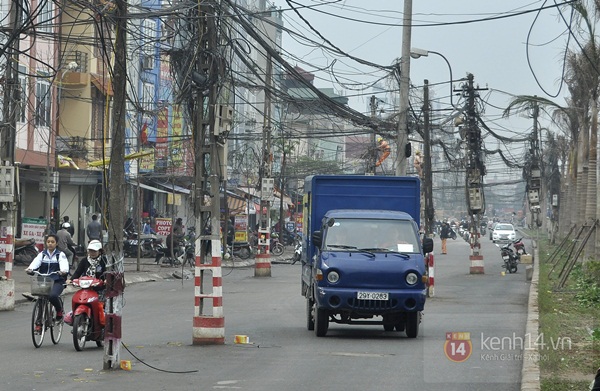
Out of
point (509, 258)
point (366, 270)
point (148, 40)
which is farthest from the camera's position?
point (509, 258)

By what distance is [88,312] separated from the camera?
1566 centimetres

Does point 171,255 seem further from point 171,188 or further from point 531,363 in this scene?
point 531,363

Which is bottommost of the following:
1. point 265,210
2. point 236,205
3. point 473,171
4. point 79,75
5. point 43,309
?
point 43,309

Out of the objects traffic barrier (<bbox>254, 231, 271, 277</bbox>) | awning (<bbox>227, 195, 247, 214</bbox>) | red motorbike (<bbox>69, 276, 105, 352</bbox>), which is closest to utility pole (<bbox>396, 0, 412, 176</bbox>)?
traffic barrier (<bbox>254, 231, 271, 277</bbox>)

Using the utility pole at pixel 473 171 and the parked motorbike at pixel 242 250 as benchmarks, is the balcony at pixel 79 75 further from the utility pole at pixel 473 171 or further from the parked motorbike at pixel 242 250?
the utility pole at pixel 473 171

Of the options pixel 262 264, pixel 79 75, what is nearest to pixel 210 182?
pixel 262 264

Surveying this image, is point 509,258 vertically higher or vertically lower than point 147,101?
lower

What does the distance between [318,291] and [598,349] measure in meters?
4.97

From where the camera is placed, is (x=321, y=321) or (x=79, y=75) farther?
(x=79, y=75)

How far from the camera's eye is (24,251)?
37625mm

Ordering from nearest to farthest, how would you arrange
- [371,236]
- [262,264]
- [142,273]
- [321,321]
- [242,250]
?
1. [321,321]
2. [371,236]
3. [142,273]
4. [262,264]
5. [242,250]

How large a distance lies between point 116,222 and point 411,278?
18.7 feet

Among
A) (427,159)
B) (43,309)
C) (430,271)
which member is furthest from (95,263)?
(427,159)

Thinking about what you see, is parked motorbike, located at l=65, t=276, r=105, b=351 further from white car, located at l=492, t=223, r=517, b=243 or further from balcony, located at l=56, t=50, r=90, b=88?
white car, located at l=492, t=223, r=517, b=243
